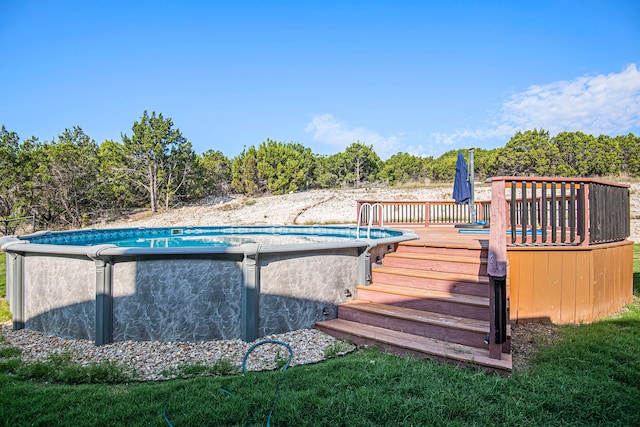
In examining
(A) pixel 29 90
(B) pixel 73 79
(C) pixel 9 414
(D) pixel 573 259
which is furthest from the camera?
(A) pixel 29 90

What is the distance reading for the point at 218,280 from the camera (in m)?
3.79

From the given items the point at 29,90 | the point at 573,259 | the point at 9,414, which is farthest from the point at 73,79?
the point at 573,259

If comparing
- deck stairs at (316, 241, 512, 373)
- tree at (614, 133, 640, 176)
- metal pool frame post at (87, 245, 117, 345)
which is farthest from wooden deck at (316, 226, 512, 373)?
tree at (614, 133, 640, 176)

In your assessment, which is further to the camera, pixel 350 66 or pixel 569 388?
pixel 350 66

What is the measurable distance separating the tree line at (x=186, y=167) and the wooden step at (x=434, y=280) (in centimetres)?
1988

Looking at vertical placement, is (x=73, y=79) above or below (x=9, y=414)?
above

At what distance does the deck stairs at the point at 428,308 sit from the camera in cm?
327

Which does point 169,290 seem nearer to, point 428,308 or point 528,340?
point 428,308

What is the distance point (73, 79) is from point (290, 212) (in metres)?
11.7

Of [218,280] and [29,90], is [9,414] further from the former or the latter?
[29,90]

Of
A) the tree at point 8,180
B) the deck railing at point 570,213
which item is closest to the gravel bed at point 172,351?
the deck railing at point 570,213

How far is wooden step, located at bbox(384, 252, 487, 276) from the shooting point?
4.45 metres

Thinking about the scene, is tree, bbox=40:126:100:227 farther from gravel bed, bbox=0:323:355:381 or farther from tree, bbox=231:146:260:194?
gravel bed, bbox=0:323:355:381

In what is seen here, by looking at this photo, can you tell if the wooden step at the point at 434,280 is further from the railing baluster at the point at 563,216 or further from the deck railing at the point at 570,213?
the railing baluster at the point at 563,216
